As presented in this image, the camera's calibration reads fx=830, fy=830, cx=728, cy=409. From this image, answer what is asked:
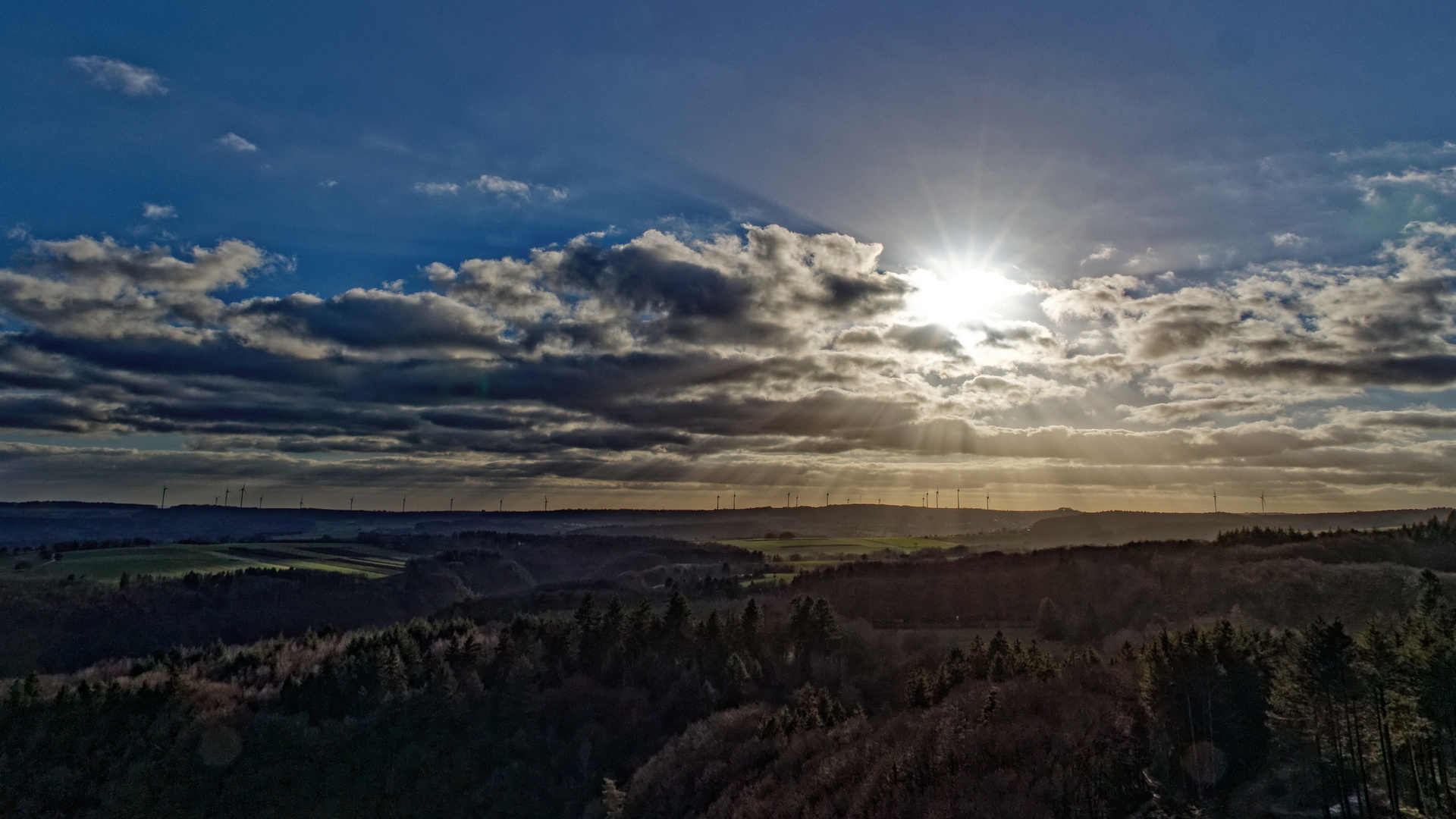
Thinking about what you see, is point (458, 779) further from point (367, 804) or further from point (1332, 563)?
point (1332, 563)

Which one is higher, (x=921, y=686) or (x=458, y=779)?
(x=921, y=686)

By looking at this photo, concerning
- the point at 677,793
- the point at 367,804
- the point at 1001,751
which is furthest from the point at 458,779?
the point at 1001,751

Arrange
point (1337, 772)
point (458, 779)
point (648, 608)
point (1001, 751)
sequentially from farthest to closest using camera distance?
point (648, 608)
point (458, 779)
point (1001, 751)
point (1337, 772)

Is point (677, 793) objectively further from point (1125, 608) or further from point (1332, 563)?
point (1332, 563)

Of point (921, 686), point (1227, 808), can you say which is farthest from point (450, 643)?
point (1227, 808)

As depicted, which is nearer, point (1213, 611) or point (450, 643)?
point (450, 643)

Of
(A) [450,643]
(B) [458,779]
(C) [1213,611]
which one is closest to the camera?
(B) [458,779]
